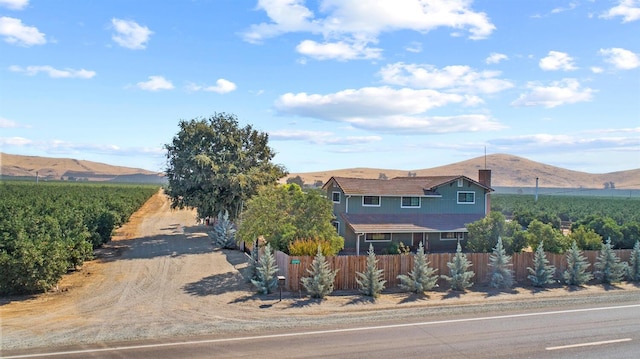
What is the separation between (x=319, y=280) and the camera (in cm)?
1953

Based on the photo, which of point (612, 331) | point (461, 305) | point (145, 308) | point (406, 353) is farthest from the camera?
point (461, 305)

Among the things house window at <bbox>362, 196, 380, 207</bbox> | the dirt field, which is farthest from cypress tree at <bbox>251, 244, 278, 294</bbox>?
house window at <bbox>362, 196, 380, 207</bbox>

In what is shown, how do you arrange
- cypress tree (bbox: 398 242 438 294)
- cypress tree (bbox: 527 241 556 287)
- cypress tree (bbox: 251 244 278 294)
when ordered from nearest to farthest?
cypress tree (bbox: 251 244 278 294), cypress tree (bbox: 398 242 438 294), cypress tree (bbox: 527 241 556 287)

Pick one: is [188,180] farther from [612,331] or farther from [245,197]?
[612,331]

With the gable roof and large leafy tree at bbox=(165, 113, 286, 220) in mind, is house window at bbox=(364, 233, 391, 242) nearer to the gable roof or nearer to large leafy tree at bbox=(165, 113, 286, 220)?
the gable roof

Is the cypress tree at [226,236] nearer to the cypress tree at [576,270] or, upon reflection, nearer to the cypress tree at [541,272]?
the cypress tree at [541,272]

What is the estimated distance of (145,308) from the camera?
17.7 meters

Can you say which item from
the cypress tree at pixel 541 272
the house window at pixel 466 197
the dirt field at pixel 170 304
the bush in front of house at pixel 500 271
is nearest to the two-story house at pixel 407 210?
the house window at pixel 466 197

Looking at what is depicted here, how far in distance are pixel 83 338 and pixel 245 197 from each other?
74.2ft

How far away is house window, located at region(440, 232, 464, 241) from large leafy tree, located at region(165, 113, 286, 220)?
581 inches

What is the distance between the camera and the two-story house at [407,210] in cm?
3344

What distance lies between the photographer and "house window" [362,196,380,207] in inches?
1368

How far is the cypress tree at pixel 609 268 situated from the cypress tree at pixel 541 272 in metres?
3.22

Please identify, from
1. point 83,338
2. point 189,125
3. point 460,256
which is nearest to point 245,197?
point 189,125
